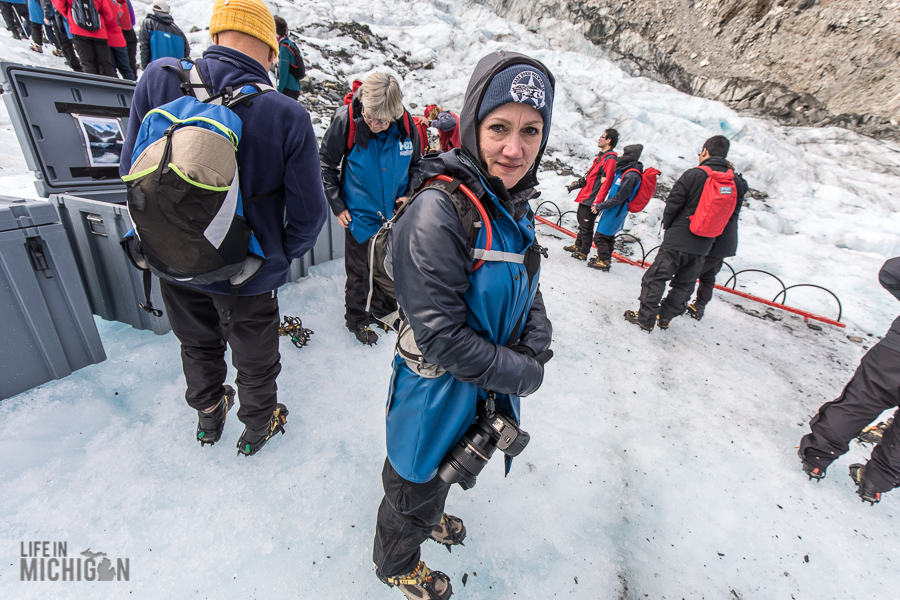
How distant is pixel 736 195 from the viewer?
3762 mm

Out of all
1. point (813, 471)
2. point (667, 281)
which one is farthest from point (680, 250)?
point (813, 471)

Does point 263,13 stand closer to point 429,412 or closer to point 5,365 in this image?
point 429,412

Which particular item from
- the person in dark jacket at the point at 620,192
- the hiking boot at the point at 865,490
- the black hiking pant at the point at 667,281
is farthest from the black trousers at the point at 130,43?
the hiking boot at the point at 865,490

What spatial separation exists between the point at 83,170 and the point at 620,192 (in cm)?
590

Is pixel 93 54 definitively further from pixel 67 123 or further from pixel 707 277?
pixel 707 277

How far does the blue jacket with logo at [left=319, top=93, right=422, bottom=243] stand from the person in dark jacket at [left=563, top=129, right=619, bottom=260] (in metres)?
3.45

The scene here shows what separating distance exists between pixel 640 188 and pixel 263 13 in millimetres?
5193

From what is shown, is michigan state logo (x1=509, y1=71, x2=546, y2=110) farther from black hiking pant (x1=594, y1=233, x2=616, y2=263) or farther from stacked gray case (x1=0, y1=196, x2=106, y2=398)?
black hiking pant (x1=594, y1=233, x2=616, y2=263)

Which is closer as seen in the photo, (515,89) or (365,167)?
(515,89)

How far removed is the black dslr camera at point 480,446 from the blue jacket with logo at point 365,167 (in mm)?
2158

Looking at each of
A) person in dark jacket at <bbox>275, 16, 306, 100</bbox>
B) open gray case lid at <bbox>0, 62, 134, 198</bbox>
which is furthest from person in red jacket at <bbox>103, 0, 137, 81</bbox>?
open gray case lid at <bbox>0, 62, 134, 198</bbox>

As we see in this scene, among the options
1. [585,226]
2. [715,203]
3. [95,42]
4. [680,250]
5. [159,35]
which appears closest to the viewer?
[715,203]

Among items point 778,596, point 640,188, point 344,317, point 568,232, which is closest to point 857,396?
point 778,596

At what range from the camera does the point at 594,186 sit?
546 centimetres
